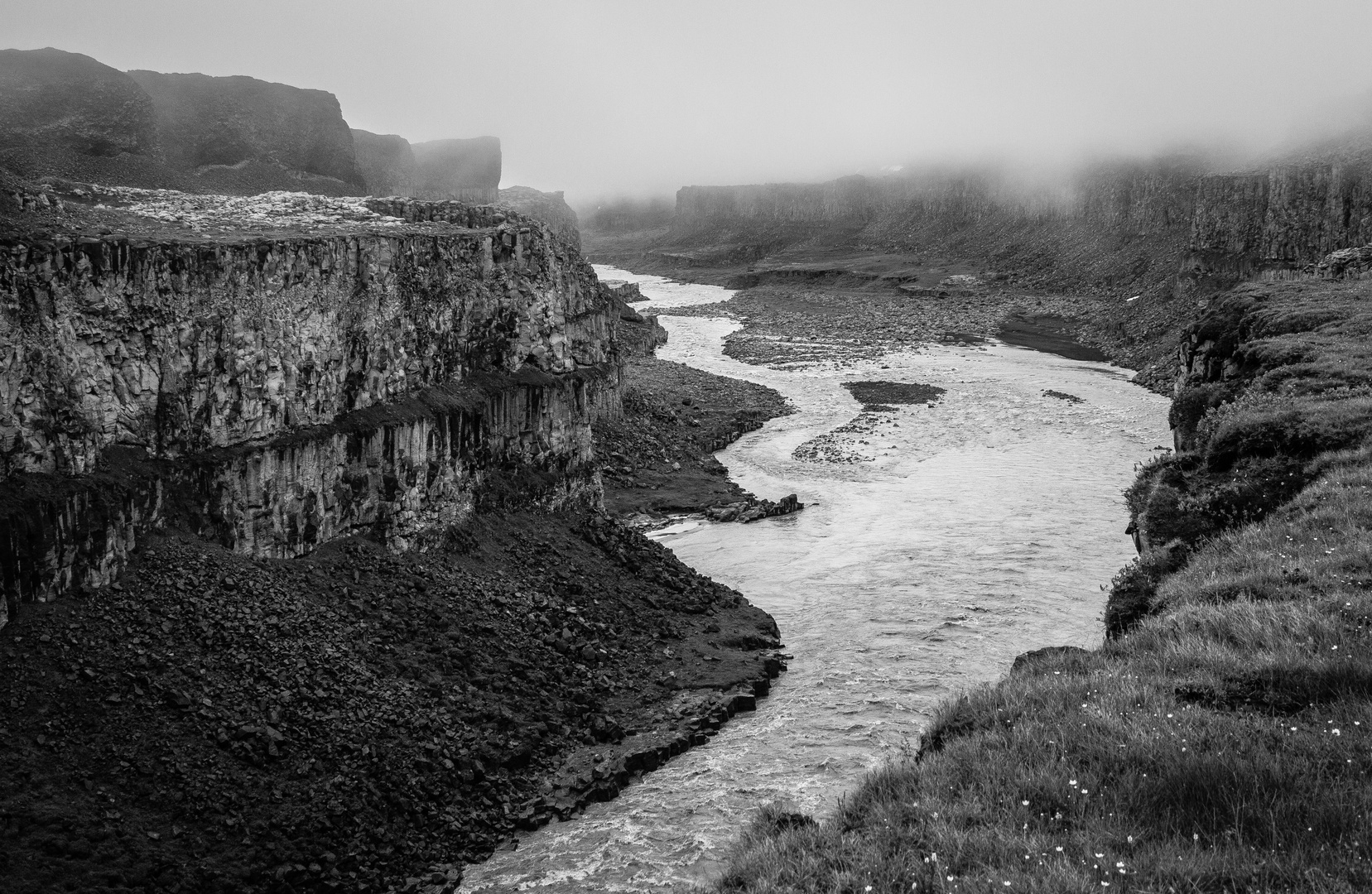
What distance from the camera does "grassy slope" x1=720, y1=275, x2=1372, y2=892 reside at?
962 cm

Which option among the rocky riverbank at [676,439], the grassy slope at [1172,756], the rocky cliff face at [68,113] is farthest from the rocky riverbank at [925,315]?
the grassy slope at [1172,756]

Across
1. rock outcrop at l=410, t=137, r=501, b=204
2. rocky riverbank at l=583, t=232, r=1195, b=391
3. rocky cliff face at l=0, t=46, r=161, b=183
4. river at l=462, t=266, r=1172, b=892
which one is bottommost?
river at l=462, t=266, r=1172, b=892

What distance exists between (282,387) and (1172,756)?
77.1 ft

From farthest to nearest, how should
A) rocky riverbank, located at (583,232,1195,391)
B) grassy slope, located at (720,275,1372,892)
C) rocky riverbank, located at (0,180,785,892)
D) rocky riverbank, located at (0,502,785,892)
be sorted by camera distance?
rocky riverbank, located at (583,232,1195,391) < rocky riverbank, located at (0,180,785,892) < rocky riverbank, located at (0,502,785,892) < grassy slope, located at (720,275,1372,892)

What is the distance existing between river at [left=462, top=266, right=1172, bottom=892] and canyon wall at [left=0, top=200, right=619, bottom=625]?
10599 millimetres

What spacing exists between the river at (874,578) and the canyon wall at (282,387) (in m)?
10.6

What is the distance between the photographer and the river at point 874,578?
2261 cm

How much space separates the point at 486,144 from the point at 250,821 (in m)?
162

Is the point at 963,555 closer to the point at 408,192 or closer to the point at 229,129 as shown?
the point at 229,129

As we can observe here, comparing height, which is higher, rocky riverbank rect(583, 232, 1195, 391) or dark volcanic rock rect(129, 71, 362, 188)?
dark volcanic rock rect(129, 71, 362, 188)

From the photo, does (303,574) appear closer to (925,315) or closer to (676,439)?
(676,439)

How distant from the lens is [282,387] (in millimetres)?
27078

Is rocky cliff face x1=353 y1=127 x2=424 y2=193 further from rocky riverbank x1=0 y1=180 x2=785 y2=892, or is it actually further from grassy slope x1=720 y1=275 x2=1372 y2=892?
grassy slope x1=720 y1=275 x2=1372 y2=892

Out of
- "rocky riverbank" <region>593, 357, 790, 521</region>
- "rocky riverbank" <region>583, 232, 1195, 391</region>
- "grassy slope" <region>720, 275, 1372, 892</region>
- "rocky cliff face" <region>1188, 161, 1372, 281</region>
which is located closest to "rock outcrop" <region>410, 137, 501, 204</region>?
"rocky riverbank" <region>583, 232, 1195, 391</region>
